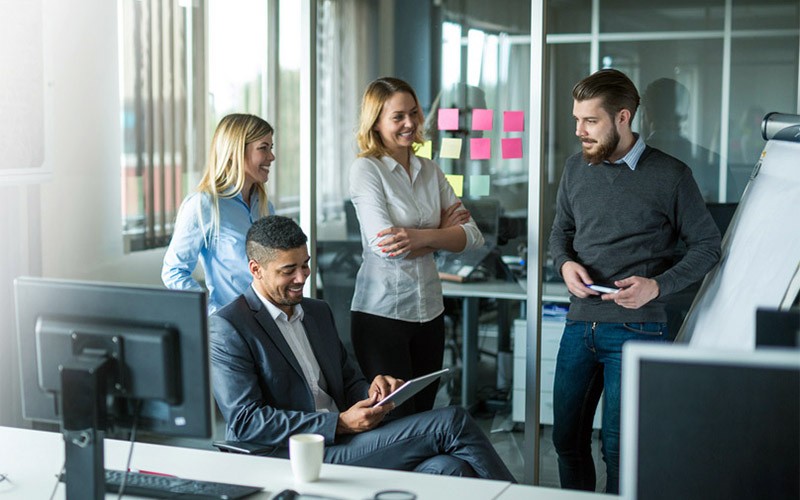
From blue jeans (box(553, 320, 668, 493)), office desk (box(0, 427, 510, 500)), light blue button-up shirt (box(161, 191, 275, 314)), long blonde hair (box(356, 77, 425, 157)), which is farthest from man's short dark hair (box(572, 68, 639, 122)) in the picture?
office desk (box(0, 427, 510, 500))

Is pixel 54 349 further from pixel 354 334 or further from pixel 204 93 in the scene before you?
pixel 204 93

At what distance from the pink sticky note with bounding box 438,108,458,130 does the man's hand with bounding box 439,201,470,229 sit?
1.64ft

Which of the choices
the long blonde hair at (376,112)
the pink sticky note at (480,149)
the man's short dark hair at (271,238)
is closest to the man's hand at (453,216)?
the long blonde hair at (376,112)

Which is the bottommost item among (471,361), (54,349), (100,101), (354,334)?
(471,361)

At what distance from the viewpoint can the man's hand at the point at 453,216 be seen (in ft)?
11.7

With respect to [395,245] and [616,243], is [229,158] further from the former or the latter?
[616,243]

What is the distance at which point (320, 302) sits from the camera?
305 centimetres

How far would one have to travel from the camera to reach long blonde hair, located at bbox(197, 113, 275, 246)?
326 centimetres

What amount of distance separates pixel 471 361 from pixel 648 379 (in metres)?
3.10

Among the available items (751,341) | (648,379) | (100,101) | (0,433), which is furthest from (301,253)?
(100,101)

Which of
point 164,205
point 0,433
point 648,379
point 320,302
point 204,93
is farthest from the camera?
point 204,93

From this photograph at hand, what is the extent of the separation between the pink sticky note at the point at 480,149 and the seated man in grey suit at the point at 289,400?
1.31m

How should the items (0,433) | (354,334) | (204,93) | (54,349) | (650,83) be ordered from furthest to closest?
(204,93)
(650,83)
(354,334)
(0,433)
(54,349)

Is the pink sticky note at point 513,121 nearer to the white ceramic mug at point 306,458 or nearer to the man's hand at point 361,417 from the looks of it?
the man's hand at point 361,417
